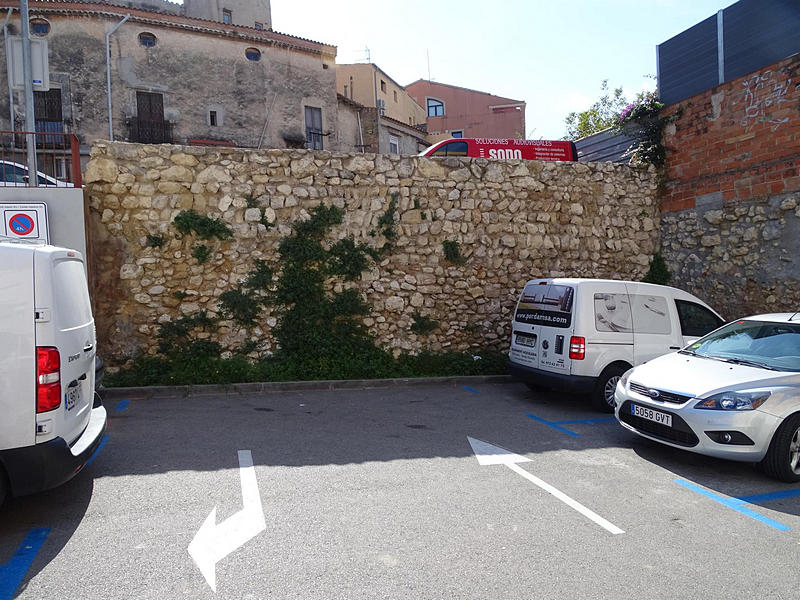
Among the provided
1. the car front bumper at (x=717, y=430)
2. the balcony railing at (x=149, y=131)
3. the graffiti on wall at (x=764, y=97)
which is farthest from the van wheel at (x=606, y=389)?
the balcony railing at (x=149, y=131)

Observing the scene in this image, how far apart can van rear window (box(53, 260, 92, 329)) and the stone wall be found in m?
10.4

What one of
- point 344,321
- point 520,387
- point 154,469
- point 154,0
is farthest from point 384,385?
point 154,0

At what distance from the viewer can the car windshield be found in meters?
5.81

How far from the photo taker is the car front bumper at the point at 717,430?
5.18m

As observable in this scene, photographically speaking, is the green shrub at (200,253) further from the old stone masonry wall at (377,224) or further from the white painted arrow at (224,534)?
the white painted arrow at (224,534)

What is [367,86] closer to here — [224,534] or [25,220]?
[25,220]

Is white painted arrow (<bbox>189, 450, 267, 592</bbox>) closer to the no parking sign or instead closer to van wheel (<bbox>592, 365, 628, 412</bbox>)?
van wheel (<bbox>592, 365, 628, 412</bbox>)

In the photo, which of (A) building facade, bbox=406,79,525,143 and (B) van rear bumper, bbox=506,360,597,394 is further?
(A) building facade, bbox=406,79,525,143

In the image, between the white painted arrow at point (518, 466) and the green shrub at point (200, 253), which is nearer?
the white painted arrow at point (518, 466)

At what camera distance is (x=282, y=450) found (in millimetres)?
5953

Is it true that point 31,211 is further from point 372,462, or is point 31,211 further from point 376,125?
point 376,125

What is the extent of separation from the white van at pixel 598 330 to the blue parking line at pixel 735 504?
266cm

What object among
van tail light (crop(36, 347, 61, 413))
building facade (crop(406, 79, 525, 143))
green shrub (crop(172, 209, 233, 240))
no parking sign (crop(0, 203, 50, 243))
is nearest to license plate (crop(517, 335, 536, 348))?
green shrub (crop(172, 209, 233, 240))

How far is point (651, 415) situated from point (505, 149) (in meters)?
8.08
